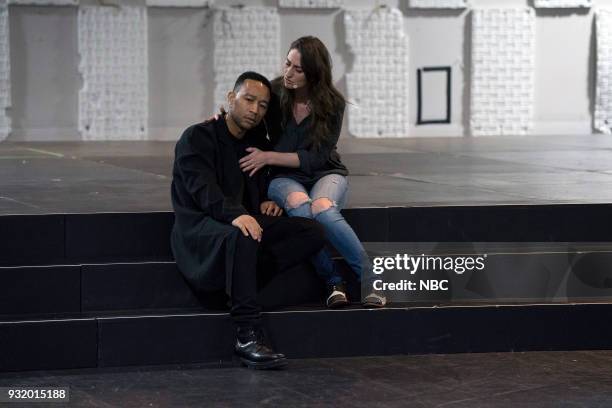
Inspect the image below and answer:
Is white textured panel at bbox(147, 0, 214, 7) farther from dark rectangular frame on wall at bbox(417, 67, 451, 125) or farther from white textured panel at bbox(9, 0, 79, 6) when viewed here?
dark rectangular frame on wall at bbox(417, 67, 451, 125)

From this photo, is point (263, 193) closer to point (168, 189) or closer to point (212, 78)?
point (168, 189)

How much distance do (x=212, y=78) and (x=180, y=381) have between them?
571cm

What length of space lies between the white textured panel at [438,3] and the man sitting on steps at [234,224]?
5463mm

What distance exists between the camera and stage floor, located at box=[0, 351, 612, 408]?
3727 millimetres

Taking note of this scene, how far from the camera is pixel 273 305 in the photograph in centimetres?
438

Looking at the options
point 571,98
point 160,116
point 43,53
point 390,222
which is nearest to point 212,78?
point 160,116

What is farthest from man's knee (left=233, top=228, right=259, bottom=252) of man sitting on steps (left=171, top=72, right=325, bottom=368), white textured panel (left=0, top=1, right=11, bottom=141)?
white textured panel (left=0, top=1, right=11, bottom=141)

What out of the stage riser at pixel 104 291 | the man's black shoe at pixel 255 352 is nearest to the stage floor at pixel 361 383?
the man's black shoe at pixel 255 352

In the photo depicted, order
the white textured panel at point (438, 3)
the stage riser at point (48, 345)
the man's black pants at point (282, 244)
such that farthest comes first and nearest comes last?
the white textured panel at point (438, 3), the man's black pants at point (282, 244), the stage riser at point (48, 345)

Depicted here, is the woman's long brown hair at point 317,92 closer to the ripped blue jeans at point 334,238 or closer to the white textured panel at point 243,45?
the ripped blue jeans at point 334,238

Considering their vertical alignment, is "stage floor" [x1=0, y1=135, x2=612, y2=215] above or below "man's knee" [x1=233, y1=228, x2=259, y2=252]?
above

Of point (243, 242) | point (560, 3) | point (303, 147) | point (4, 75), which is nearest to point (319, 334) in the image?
point (243, 242)

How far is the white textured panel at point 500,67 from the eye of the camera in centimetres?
987

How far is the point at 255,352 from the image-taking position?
4059 millimetres
